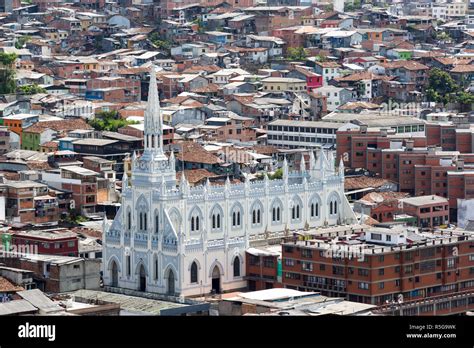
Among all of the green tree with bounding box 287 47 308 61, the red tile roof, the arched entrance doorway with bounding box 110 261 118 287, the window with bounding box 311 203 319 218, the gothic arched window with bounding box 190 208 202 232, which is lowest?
the green tree with bounding box 287 47 308 61

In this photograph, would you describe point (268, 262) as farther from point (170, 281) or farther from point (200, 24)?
point (200, 24)

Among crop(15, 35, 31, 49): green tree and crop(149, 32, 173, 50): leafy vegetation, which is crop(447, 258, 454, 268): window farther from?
crop(149, 32, 173, 50): leafy vegetation

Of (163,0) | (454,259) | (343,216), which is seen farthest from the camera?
(163,0)

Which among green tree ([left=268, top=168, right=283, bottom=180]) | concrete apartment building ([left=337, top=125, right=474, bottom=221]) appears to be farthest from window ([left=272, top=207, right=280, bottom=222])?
concrete apartment building ([left=337, top=125, right=474, bottom=221])

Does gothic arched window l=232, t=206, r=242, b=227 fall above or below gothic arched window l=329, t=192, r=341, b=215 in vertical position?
above

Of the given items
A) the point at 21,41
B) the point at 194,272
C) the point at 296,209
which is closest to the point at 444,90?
the point at 21,41

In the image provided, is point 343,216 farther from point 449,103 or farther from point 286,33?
point 286,33
